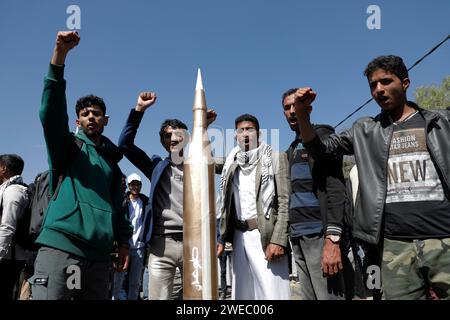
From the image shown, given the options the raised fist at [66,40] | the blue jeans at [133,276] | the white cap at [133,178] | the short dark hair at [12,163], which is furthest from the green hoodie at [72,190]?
the white cap at [133,178]

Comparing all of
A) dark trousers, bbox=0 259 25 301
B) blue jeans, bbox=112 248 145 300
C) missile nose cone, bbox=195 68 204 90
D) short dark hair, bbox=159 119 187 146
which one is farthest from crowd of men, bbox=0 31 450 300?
blue jeans, bbox=112 248 145 300

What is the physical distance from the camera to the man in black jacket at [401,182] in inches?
90.6

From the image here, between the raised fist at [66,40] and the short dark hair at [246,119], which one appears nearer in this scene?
the raised fist at [66,40]

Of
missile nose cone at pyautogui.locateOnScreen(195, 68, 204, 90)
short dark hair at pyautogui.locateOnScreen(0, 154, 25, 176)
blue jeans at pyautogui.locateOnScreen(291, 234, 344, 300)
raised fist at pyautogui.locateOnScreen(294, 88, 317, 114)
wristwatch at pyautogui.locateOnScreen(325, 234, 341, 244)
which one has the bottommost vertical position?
blue jeans at pyautogui.locateOnScreen(291, 234, 344, 300)

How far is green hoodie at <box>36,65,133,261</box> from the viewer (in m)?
Result: 2.65

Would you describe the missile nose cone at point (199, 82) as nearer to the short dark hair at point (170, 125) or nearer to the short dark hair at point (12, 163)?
the short dark hair at point (170, 125)

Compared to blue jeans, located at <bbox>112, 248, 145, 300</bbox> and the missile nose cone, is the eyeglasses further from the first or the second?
blue jeans, located at <bbox>112, 248, 145, 300</bbox>

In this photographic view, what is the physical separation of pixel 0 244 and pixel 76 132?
1466 mm

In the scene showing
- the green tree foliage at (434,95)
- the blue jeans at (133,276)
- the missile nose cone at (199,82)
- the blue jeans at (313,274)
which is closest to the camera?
the missile nose cone at (199,82)

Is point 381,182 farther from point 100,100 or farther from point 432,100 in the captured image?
point 432,100

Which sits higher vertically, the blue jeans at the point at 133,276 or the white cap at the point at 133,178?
Answer: the white cap at the point at 133,178

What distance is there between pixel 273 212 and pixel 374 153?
118 cm

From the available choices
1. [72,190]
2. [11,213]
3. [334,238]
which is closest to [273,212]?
[334,238]

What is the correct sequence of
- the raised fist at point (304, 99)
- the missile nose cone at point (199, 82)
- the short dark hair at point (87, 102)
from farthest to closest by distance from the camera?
the short dark hair at point (87, 102), the raised fist at point (304, 99), the missile nose cone at point (199, 82)
